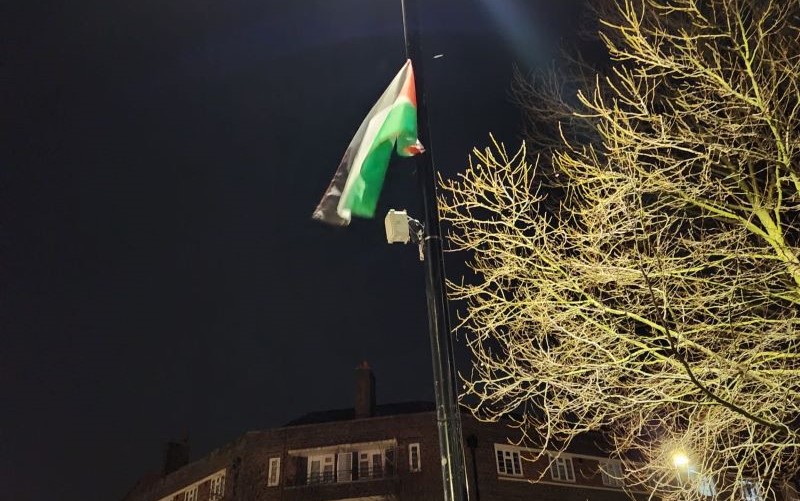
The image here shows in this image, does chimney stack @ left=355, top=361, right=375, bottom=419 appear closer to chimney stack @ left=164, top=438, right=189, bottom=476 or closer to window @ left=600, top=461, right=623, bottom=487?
window @ left=600, top=461, right=623, bottom=487

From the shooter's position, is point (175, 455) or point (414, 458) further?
point (175, 455)

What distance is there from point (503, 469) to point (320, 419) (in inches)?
494

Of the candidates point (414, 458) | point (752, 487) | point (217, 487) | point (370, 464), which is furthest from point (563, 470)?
point (752, 487)

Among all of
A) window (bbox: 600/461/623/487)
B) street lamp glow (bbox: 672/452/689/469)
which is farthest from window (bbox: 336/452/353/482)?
street lamp glow (bbox: 672/452/689/469)

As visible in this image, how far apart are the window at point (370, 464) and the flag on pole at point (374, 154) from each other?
25412 millimetres

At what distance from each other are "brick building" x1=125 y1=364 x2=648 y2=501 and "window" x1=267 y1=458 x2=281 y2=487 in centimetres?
5

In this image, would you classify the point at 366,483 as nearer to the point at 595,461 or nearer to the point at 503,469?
the point at 503,469

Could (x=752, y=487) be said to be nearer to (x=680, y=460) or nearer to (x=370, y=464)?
(x=680, y=460)

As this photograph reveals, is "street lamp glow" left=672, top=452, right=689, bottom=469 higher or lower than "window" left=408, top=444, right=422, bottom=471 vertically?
lower

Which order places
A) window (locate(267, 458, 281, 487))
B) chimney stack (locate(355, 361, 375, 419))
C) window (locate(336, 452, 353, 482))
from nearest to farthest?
window (locate(336, 452, 353, 482))
window (locate(267, 458, 281, 487))
chimney stack (locate(355, 361, 375, 419))

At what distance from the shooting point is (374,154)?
7.32 meters

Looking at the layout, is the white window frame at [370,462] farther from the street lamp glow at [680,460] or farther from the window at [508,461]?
the street lamp glow at [680,460]

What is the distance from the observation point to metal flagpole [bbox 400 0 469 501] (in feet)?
16.8

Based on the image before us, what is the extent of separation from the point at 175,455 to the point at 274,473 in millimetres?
14728
